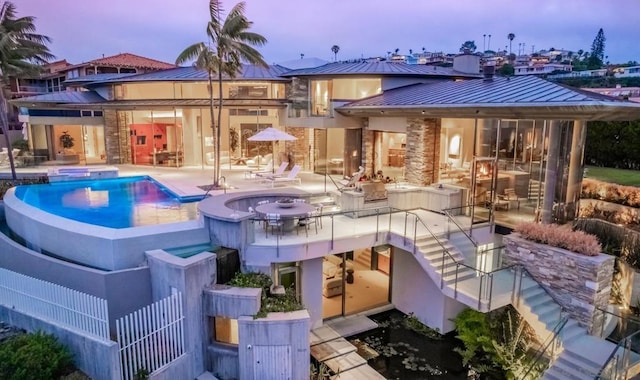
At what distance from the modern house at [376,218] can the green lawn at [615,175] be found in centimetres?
863

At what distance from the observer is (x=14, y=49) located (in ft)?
65.1

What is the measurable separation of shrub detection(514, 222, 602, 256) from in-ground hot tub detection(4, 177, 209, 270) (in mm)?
9027

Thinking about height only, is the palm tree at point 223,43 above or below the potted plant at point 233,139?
above

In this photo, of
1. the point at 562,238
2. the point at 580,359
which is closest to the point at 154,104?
the point at 562,238

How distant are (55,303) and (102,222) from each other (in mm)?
3979

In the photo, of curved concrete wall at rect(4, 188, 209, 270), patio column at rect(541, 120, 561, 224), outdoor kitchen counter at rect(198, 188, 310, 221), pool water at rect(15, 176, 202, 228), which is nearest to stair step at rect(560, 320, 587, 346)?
patio column at rect(541, 120, 561, 224)

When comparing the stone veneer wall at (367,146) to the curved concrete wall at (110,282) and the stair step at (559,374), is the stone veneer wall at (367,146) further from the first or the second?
the curved concrete wall at (110,282)

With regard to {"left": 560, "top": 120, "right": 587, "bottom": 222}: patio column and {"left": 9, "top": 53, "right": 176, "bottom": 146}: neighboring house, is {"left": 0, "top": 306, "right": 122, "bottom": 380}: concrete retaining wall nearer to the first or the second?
{"left": 560, "top": 120, "right": 587, "bottom": 222}: patio column

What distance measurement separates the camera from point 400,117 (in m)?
18.1

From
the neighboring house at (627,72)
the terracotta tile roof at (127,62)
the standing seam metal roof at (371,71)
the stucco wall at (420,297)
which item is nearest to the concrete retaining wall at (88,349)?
the stucco wall at (420,297)

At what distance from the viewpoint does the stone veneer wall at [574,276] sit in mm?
10742

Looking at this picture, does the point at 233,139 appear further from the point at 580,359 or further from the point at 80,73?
the point at 580,359

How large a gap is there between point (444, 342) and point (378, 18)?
15440 cm

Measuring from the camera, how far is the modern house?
1034 cm
